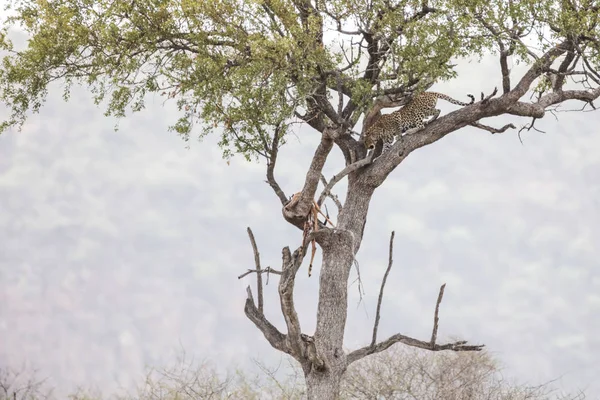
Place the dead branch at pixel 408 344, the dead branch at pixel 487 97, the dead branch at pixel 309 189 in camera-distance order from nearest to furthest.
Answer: the dead branch at pixel 309 189 < the dead branch at pixel 408 344 < the dead branch at pixel 487 97

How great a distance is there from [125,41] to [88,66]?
536 millimetres

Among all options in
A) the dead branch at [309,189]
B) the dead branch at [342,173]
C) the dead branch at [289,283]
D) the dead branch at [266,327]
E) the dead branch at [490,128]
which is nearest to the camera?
the dead branch at [289,283]

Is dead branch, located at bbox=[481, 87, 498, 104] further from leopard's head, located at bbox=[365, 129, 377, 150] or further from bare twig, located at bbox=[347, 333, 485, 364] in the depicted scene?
bare twig, located at bbox=[347, 333, 485, 364]

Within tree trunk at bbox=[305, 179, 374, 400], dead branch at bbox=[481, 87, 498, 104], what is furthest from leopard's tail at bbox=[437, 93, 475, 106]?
tree trunk at bbox=[305, 179, 374, 400]

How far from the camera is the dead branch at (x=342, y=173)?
5.85m

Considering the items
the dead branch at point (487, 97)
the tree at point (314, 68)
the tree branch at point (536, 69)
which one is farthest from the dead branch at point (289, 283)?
the tree branch at point (536, 69)

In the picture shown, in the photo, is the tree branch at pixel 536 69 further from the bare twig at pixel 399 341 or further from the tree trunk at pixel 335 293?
the bare twig at pixel 399 341

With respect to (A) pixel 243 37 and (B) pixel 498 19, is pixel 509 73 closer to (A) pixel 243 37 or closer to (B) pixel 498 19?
(B) pixel 498 19

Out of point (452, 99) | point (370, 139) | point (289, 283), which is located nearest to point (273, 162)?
point (370, 139)

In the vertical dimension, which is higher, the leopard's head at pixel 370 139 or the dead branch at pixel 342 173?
the leopard's head at pixel 370 139

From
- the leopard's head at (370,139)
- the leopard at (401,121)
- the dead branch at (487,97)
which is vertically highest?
the dead branch at (487,97)

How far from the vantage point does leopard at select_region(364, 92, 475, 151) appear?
6.66 m

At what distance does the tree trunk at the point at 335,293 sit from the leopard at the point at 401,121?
0.46 m

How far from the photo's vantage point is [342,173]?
6027 mm
